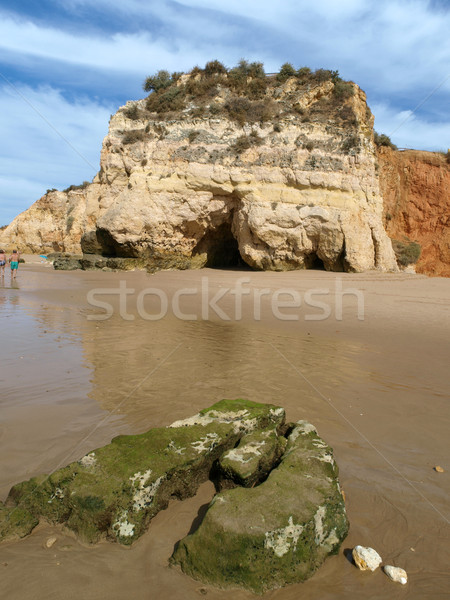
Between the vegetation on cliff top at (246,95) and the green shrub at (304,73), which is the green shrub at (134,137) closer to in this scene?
the vegetation on cliff top at (246,95)

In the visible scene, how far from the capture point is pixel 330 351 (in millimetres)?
6156

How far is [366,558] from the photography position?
1.98 meters

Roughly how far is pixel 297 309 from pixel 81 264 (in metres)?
11.8

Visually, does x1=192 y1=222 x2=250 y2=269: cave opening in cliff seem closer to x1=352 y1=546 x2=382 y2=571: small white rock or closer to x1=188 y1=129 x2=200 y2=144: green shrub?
x1=188 y1=129 x2=200 y2=144: green shrub

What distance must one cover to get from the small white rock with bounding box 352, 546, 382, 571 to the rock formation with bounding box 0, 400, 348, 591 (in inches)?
4.2

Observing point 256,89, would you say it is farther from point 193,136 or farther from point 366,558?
point 366,558

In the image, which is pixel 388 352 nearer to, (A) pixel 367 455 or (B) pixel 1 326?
(A) pixel 367 455

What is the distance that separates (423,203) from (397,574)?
1021 inches

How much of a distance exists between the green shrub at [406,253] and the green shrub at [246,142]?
9695 mm

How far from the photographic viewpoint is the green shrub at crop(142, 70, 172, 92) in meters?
20.0

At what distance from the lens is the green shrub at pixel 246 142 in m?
16.4

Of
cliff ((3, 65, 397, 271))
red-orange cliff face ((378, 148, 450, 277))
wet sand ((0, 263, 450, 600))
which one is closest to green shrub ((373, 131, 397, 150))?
red-orange cliff face ((378, 148, 450, 277))

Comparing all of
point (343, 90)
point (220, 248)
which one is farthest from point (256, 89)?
point (220, 248)

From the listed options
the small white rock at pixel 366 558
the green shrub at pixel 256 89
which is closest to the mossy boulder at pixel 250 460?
the small white rock at pixel 366 558
